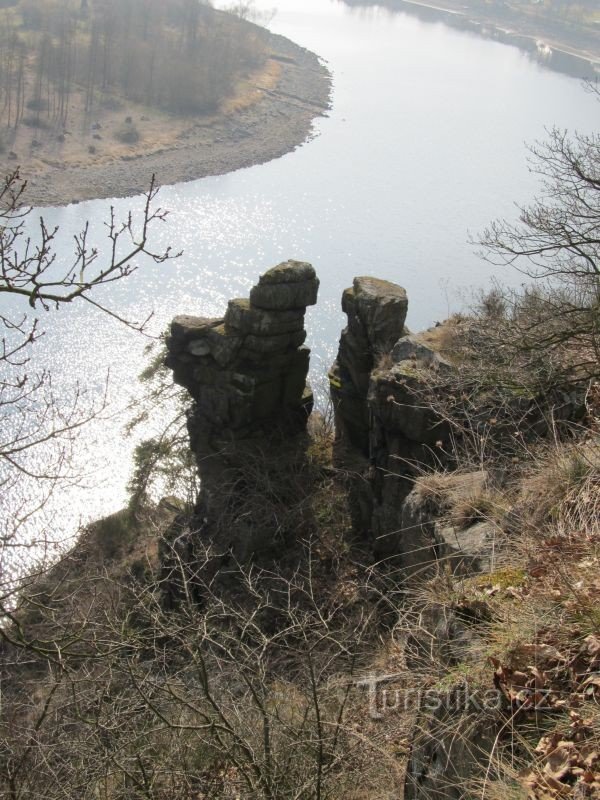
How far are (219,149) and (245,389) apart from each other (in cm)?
4180

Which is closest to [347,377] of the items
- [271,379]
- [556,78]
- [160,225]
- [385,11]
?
[271,379]

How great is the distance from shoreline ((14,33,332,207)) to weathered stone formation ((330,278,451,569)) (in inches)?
1040

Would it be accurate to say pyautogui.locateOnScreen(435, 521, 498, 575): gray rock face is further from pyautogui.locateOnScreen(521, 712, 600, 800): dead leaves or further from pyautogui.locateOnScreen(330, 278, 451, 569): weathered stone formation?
pyautogui.locateOnScreen(521, 712, 600, 800): dead leaves

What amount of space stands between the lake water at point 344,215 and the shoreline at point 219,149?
3.83 ft

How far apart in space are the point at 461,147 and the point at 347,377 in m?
41.7

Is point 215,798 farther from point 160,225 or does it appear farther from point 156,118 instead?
point 156,118

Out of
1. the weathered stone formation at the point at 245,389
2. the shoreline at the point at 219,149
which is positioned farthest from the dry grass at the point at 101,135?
the weathered stone formation at the point at 245,389

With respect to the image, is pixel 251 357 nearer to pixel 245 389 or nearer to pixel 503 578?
pixel 245 389

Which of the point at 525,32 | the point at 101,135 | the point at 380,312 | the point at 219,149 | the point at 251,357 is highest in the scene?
the point at 525,32

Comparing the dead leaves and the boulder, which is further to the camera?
the boulder

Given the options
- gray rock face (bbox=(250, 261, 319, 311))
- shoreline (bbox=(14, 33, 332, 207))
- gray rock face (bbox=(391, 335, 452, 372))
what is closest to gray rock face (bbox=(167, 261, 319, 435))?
gray rock face (bbox=(250, 261, 319, 311))

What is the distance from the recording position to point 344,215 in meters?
40.8

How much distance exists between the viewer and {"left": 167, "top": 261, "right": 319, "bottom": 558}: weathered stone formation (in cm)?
1520

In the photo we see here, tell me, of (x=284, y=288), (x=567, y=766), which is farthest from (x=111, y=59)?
(x=567, y=766)
